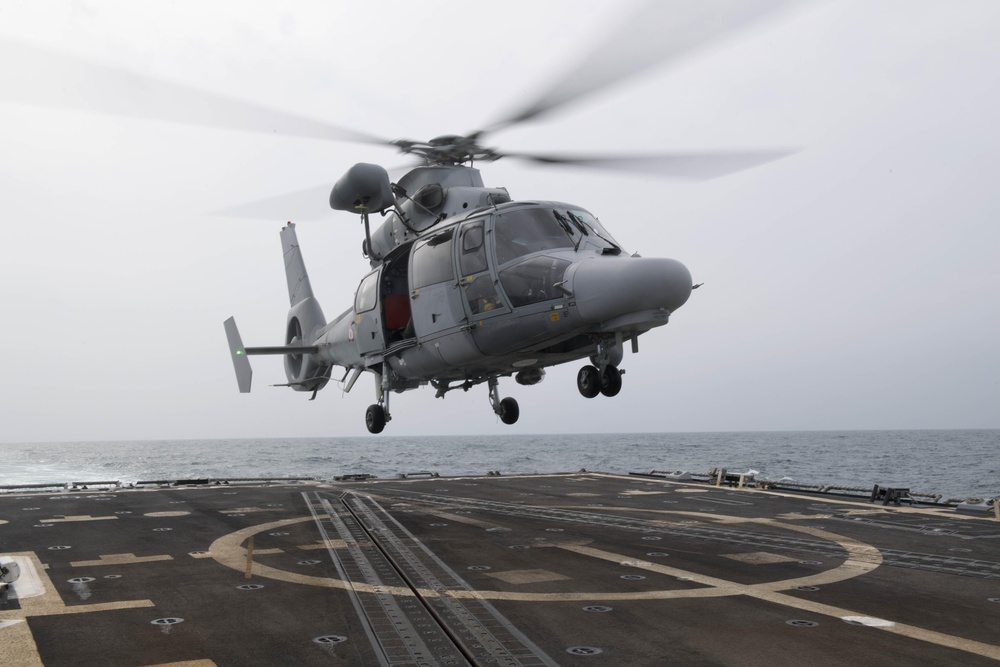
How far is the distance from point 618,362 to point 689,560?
343 centimetres

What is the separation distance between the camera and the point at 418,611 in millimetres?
7957

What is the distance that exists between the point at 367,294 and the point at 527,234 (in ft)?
17.0

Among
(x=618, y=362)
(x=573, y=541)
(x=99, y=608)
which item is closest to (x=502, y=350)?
(x=618, y=362)

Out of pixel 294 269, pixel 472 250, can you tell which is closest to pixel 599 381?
pixel 472 250

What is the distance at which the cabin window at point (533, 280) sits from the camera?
1270cm

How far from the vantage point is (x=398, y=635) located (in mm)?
7117

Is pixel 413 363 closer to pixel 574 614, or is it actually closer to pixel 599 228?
pixel 599 228

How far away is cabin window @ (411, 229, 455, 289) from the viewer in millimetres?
14570

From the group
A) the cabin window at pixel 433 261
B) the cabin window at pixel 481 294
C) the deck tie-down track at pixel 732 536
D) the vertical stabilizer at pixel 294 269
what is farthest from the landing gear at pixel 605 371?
the vertical stabilizer at pixel 294 269

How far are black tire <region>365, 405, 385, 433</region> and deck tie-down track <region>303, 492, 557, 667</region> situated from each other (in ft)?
16.1

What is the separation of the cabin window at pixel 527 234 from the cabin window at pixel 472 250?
1.17ft

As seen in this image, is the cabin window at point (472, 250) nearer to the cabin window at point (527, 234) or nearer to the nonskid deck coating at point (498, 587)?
the cabin window at point (527, 234)

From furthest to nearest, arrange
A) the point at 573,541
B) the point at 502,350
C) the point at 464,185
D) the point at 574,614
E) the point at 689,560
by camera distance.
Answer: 1. the point at 464,185
2. the point at 502,350
3. the point at 573,541
4. the point at 689,560
5. the point at 574,614

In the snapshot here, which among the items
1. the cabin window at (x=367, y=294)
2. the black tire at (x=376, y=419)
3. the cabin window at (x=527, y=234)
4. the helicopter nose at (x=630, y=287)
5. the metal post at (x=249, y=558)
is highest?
the cabin window at (x=527, y=234)
